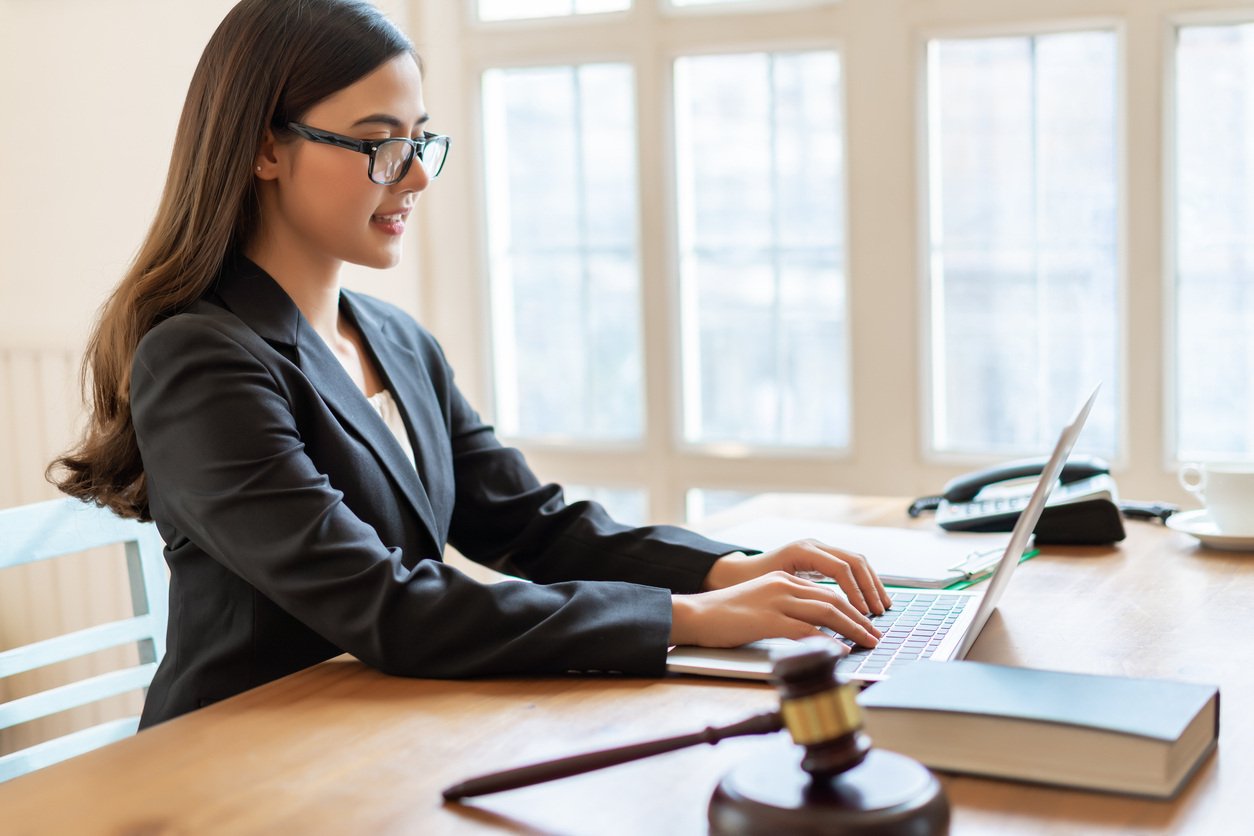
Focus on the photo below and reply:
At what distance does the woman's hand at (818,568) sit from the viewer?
1.43 metres

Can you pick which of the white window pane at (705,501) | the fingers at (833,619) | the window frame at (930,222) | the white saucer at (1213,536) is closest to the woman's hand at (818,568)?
the fingers at (833,619)

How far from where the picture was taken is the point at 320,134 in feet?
5.05

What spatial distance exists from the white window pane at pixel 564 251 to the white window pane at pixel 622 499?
6.0 inches

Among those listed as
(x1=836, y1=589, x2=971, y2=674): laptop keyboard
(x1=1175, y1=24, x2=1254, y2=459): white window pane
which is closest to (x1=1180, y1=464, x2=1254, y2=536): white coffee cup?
→ (x1=836, y1=589, x2=971, y2=674): laptop keyboard

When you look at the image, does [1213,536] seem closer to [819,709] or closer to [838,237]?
[819,709]

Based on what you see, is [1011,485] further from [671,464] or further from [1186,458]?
[671,464]

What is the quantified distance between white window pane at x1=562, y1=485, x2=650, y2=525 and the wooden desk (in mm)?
2255

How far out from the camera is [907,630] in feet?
4.38

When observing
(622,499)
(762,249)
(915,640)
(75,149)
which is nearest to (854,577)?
(915,640)

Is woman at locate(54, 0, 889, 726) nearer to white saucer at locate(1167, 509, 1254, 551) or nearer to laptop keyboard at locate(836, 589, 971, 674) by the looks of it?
laptop keyboard at locate(836, 589, 971, 674)

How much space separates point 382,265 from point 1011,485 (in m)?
1.00

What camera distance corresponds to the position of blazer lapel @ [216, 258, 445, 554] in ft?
4.91

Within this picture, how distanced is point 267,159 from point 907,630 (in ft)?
2.94

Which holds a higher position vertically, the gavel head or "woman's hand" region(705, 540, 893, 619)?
the gavel head
